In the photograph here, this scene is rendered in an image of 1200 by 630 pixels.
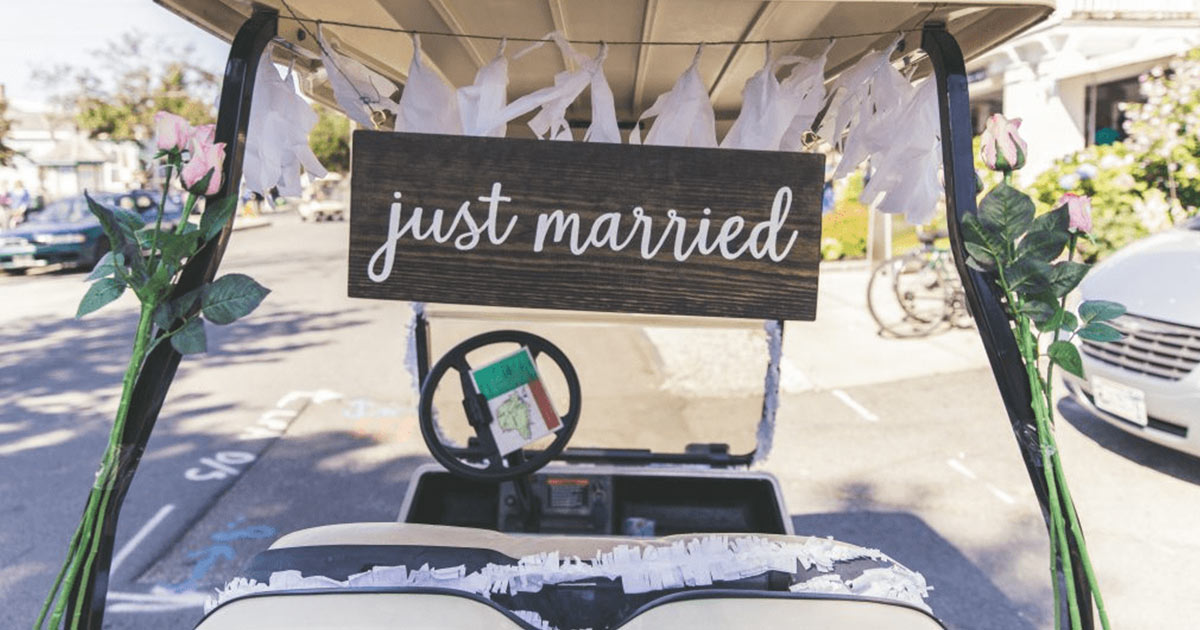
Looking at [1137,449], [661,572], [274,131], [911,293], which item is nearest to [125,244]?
[274,131]

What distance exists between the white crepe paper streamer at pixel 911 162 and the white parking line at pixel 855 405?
383cm

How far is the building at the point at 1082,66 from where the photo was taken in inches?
490

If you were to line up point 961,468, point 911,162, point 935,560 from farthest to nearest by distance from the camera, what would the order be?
point 961,468 < point 935,560 < point 911,162

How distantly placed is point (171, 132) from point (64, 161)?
52.2 metres

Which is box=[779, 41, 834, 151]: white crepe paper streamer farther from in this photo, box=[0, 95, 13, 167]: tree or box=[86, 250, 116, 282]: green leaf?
box=[0, 95, 13, 167]: tree

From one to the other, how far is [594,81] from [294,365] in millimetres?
6218

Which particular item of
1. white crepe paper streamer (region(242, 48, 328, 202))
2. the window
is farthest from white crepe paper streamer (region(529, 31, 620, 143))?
the window

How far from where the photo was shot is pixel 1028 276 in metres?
1.33

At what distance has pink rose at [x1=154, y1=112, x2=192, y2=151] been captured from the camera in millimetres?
1340

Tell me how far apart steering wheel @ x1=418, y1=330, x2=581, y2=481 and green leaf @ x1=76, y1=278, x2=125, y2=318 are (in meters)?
1.04

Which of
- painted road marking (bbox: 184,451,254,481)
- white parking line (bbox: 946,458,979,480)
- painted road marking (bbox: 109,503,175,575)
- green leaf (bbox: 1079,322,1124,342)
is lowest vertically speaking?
painted road marking (bbox: 109,503,175,575)

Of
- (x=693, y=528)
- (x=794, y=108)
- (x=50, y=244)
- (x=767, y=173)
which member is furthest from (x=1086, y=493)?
(x=50, y=244)

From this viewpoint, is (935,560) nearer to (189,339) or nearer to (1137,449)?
(1137,449)

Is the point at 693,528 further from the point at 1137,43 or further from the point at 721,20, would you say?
the point at 1137,43
